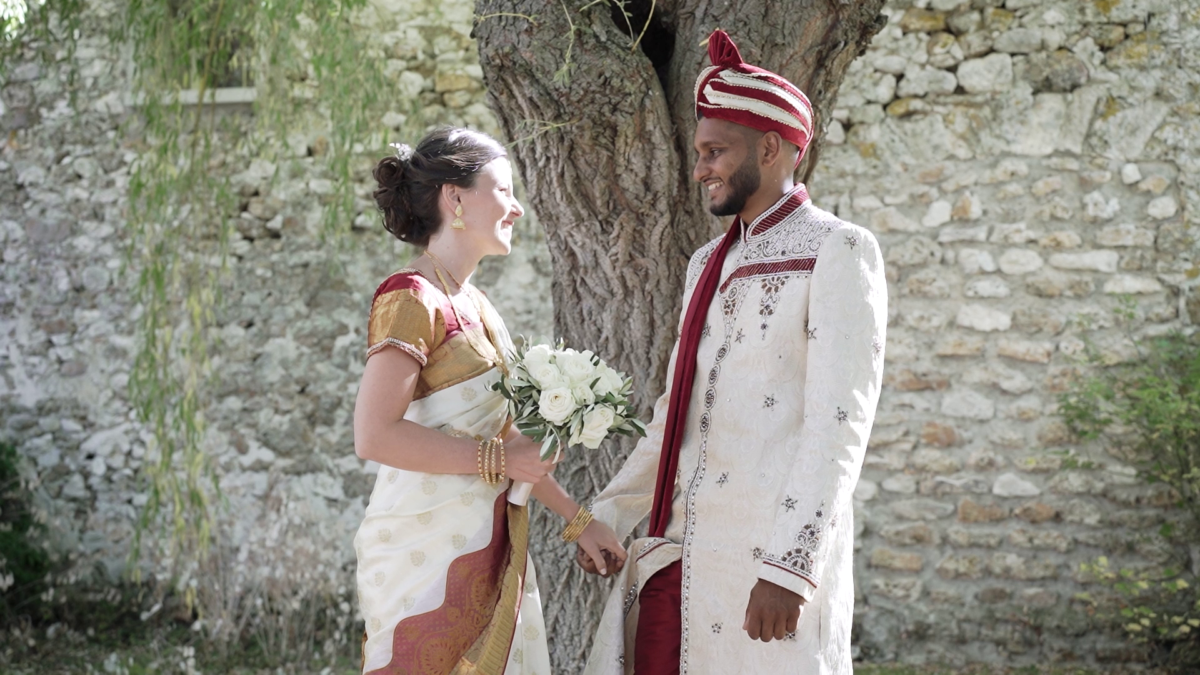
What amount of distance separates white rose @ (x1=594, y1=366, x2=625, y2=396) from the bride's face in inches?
13.8

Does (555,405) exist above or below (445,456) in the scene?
above

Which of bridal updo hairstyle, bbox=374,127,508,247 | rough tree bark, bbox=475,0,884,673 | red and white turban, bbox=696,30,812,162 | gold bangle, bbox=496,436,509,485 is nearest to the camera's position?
red and white turban, bbox=696,30,812,162

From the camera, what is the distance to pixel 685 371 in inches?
83.7

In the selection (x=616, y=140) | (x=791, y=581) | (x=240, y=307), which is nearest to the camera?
(x=791, y=581)

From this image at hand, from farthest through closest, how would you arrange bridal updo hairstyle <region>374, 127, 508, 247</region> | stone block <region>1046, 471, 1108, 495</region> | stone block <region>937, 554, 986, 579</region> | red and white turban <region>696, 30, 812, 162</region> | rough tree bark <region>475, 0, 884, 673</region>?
stone block <region>937, 554, 986, 579</region>, stone block <region>1046, 471, 1108, 495</region>, rough tree bark <region>475, 0, 884, 673</region>, bridal updo hairstyle <region>374, 127, 508, 247</region>, red and white turban <region>696, 30, 812, 162</region>

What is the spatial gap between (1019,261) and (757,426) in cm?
307

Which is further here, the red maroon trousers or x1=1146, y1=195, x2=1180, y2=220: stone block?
x1=1146, y1=195, x2=1180, y2=220: stone block

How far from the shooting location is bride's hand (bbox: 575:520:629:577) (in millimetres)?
2275

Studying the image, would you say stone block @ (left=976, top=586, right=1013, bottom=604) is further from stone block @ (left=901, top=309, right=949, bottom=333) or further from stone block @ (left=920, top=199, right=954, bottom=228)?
stone block @ (left=920, top=199, right=954, bottom=228)

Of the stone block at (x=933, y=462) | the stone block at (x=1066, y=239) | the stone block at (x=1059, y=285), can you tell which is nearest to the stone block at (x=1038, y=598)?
the stone block at (x=933, y=462)

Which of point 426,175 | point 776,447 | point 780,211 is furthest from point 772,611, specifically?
point 426,175

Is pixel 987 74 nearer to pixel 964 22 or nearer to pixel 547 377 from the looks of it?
pixel 964 22

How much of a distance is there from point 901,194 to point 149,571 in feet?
13.7

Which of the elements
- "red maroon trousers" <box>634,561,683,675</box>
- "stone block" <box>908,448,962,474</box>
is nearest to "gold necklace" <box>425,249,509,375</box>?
"red maroon trousers" <box>634,561,683,675</box>
